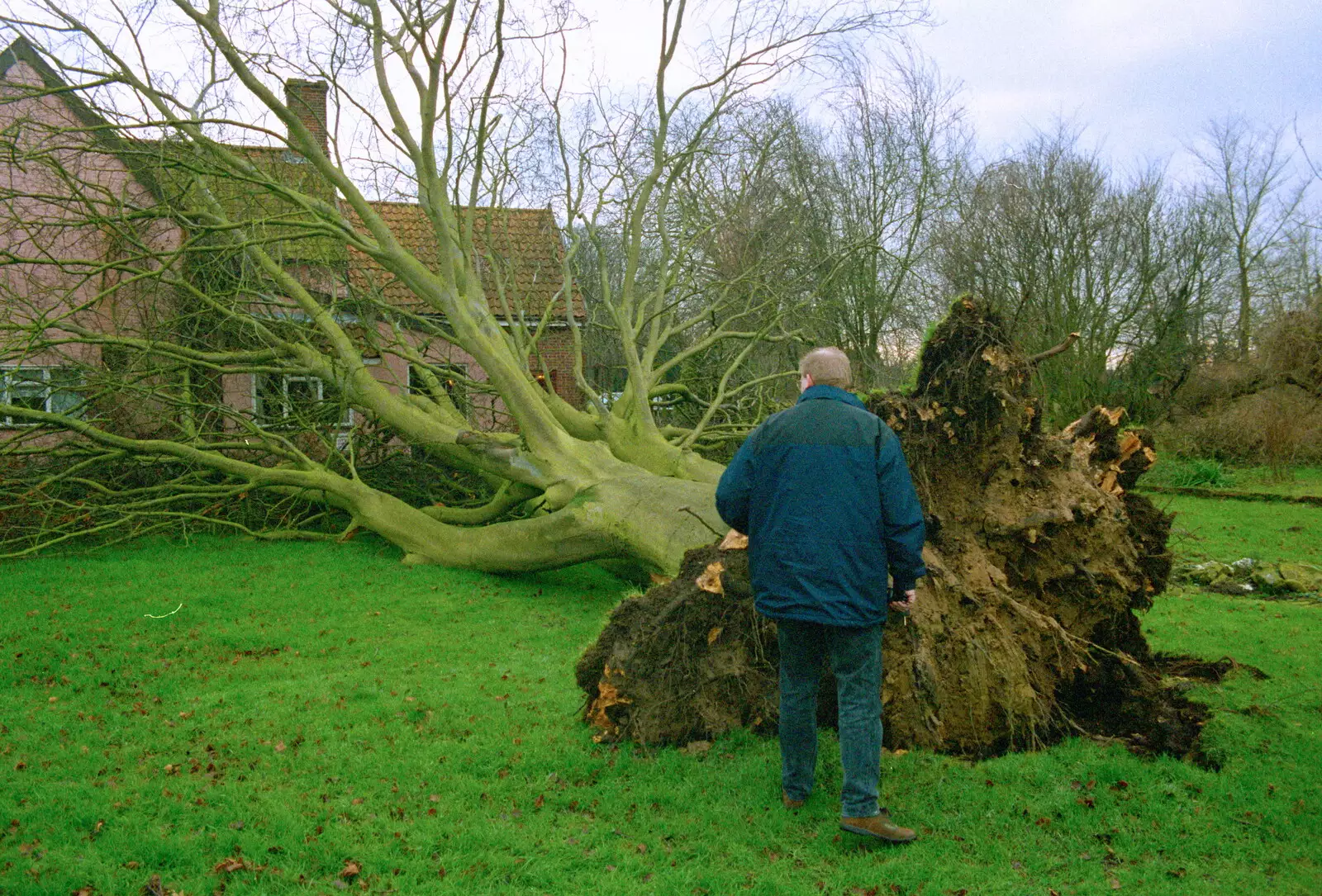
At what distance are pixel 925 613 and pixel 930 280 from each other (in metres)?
21.5

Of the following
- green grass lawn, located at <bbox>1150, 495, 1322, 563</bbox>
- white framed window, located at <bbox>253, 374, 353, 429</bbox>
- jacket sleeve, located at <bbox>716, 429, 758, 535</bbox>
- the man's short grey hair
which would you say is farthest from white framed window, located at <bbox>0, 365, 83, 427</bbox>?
green grass lawn, located at <bbox>1150, 495, 1322, 563</bbox>

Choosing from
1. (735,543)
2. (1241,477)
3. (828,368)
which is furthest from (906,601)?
(1241,477)

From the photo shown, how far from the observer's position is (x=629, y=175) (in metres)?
14.1

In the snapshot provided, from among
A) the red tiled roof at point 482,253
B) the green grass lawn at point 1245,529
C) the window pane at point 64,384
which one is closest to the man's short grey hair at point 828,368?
the green grass lawn at point 1245,529

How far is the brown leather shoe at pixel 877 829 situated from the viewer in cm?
406

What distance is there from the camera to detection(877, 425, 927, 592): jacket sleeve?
4.14m

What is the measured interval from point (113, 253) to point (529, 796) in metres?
13.3

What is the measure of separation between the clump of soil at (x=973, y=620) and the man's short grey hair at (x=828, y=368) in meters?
1.46

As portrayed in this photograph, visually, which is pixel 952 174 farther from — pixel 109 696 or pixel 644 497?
pixel 109 696

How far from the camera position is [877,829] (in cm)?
407

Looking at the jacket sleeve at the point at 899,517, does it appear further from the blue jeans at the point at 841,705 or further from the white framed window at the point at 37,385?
the white framed window at the point at 37,385

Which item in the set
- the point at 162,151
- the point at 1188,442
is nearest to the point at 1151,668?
the point at 162,151

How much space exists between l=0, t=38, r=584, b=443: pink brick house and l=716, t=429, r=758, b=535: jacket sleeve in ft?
28.4

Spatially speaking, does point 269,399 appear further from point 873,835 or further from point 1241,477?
point 1241,477
